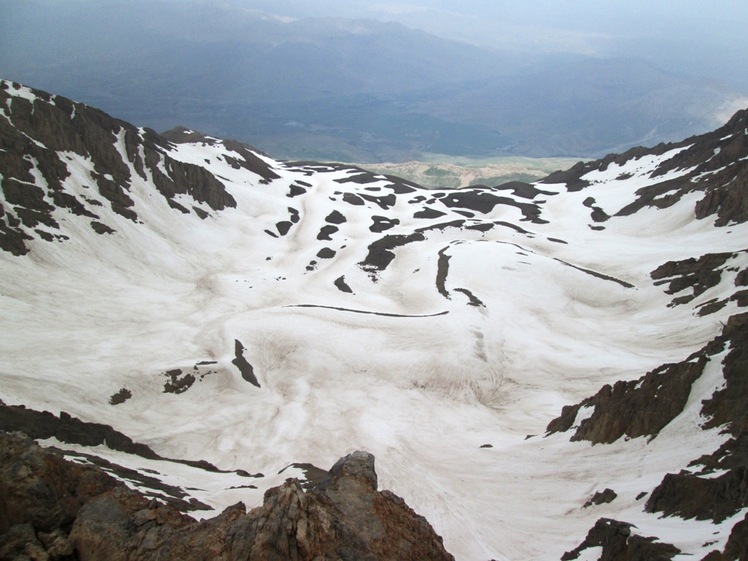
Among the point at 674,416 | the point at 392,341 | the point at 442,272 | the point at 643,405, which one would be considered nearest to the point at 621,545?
the point at 674,416

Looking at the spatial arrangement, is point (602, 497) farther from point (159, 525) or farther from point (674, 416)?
point (159, 525)

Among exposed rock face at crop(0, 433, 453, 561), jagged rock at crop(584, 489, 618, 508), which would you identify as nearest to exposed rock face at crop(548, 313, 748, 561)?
jagged rock at crop(584, 489, 618, 508)

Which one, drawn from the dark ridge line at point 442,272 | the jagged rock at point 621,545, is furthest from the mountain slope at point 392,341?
the dark ridge line at point 442,272

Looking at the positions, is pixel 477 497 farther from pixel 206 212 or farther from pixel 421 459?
pixel 206 212

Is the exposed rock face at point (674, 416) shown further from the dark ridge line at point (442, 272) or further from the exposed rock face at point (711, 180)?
the exposed rock face at point (711, 180)

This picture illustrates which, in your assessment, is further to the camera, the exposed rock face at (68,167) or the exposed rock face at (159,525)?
the exposed rock face at (68,167)

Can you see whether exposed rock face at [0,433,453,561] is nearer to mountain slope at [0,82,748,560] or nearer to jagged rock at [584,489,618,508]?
mountain slope at [0,82,748,560]
